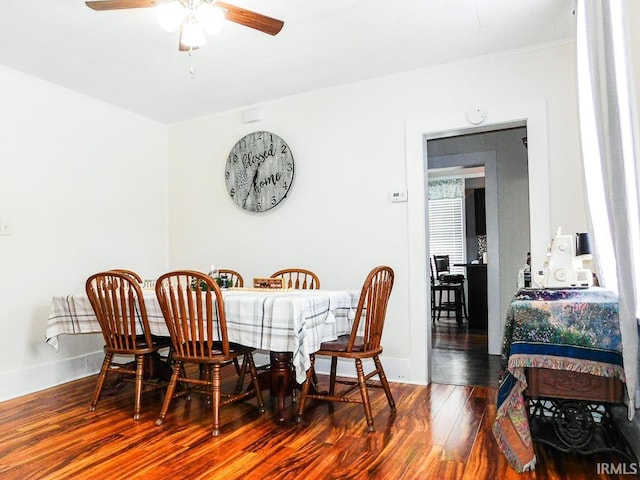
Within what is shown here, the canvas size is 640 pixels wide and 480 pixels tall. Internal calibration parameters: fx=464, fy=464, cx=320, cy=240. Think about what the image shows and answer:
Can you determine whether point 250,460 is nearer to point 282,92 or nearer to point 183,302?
point 183,302

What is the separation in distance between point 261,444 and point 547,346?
1409 mm

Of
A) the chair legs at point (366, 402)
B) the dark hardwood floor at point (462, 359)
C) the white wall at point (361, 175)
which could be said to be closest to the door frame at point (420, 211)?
the white wall at point (361, 175)

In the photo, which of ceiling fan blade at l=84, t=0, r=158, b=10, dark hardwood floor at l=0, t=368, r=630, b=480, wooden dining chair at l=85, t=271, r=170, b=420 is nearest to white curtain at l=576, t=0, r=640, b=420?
dark hardwood floor at l=0, t=368, r=630, b=480

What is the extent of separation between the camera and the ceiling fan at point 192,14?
2037 millimetres

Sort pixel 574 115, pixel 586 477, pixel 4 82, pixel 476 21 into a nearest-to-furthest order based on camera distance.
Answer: pixel 586 477 < pixel 476 21 < pixel 574 115 < pixel 4 82

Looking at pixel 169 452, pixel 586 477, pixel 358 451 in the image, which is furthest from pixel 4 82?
pixel 586 477

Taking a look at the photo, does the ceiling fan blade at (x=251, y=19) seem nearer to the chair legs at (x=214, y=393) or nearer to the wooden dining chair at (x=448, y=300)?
the chair legs at (x=214, y=393)

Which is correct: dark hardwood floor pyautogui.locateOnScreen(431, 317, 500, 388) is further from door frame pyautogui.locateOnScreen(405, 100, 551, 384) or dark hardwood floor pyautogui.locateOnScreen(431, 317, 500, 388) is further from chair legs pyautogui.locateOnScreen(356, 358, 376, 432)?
chair legs pyautogui.locateOnScreen(356, 358, 376, 432)

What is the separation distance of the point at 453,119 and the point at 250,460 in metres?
2.63

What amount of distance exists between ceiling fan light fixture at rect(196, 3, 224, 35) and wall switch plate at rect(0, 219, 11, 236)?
2.25 m

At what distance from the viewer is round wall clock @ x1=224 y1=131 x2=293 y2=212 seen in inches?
160

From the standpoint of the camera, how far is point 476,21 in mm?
2830

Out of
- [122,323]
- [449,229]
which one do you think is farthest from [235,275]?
[449,229]

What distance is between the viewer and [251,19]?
2.20 metres
